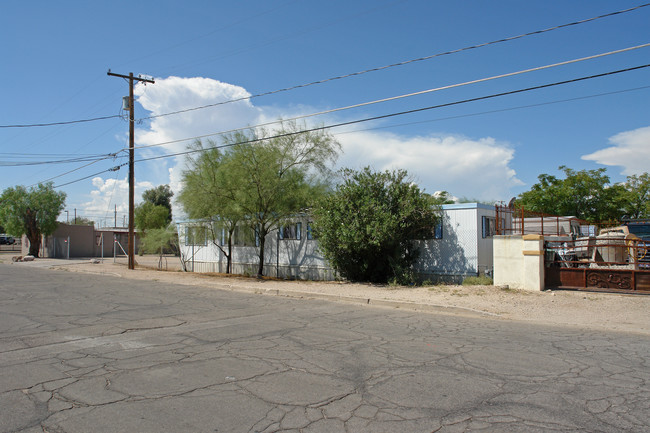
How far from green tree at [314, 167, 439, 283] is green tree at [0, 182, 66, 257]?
32.9 meters

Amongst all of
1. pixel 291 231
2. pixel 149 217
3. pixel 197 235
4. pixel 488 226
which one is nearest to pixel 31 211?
pixel 149 217

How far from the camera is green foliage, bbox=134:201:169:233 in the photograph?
52.3 metres

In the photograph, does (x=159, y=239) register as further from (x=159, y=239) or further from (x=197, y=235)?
(x=197, y=235)

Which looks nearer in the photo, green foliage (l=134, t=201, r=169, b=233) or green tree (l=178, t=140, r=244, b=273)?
green tree (l=178, t=140, r=244, b=273)

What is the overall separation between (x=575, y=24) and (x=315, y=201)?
11.5 m

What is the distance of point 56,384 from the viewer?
5.58 meters

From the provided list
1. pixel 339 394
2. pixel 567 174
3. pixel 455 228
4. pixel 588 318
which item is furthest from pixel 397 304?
pixel 567 174

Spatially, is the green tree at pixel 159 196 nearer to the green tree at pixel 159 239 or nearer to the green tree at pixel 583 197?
the green tree at pixel 159 239

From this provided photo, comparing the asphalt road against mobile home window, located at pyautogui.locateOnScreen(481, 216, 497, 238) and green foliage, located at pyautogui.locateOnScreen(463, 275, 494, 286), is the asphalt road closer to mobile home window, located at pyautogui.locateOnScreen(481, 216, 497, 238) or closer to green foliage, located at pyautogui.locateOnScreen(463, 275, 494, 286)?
green foliage, located at pyautogui.locateOnScreen(463, 275, 494, 286)

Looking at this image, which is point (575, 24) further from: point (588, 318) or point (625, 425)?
point (625, 425)

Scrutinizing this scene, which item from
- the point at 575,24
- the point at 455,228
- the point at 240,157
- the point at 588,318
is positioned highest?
the point at 575,24

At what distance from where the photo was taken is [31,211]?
41188mm

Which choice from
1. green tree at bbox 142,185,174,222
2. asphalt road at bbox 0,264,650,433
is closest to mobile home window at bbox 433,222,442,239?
asphalt road at bbox 0,264,650,433

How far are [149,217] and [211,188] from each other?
115ft
